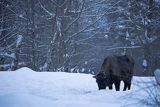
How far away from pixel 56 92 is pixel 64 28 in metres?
15.8

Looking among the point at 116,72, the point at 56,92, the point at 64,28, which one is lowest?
the point at 56,92

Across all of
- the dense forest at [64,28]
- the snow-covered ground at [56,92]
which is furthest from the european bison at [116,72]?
the dense forest at [64,28]

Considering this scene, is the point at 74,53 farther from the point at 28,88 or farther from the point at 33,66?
the point at 28,88

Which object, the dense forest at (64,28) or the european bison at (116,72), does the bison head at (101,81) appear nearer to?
the european bison at (116,72)

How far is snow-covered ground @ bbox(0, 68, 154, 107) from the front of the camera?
855 cm

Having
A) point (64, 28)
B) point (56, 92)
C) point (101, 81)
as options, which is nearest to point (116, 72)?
point (101, 81)

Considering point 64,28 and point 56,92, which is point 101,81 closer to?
point 56,92

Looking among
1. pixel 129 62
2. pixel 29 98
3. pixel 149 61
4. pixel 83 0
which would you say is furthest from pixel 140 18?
pixel 29 98

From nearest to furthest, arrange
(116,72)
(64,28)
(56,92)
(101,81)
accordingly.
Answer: (56,92) < (101,81) < (116,72) < (64,28)

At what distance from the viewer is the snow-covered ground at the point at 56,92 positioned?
28.0 ft

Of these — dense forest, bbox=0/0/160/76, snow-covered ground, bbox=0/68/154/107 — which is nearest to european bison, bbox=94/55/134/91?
snow-covered ground, bbox=0/68/154/107

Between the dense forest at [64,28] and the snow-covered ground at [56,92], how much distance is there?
995 cm

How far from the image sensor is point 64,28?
89.1 feet

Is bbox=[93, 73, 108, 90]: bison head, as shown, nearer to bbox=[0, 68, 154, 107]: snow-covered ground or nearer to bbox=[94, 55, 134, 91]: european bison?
bbox=[94, 55, 134, 91]: european bison
